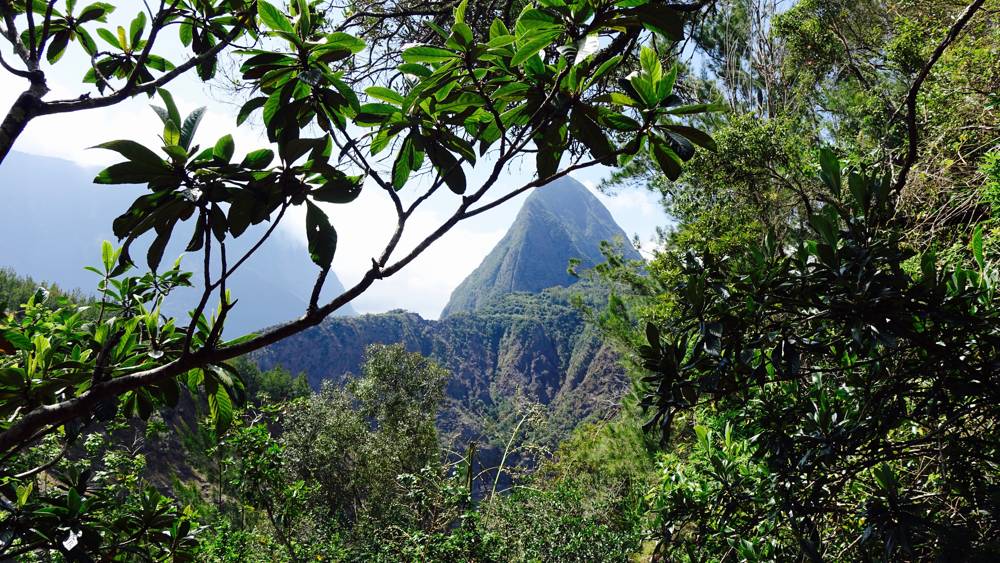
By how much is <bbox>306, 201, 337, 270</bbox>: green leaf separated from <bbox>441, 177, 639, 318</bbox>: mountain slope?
3657 inches

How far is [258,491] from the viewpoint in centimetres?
429

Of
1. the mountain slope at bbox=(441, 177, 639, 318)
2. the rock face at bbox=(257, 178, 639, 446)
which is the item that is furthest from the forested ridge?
the mountain slope at bbox=(441, 177, 639, 318)

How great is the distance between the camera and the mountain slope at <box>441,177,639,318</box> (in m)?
101

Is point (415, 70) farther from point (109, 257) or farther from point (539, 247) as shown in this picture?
point (539, 247)

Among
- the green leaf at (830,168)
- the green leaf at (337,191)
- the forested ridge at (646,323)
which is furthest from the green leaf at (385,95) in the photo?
the green leaf at (830,168)

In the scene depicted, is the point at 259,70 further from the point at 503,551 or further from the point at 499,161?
the point at 503,551

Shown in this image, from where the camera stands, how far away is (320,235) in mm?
949

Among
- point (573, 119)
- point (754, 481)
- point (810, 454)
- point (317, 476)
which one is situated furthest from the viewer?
point (317, 476)

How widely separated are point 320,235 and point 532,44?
49 cm

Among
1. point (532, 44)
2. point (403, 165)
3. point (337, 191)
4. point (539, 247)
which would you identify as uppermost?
point (539, 247)

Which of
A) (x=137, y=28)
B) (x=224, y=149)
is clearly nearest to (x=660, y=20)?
(x=224, y=149)

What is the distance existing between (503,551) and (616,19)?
4331mm

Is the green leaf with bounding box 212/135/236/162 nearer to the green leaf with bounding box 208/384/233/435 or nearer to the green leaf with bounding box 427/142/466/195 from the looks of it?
the green leaf with bounding box 427/142/466/195

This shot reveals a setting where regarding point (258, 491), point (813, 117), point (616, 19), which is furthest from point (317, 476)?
point (616, 19)
